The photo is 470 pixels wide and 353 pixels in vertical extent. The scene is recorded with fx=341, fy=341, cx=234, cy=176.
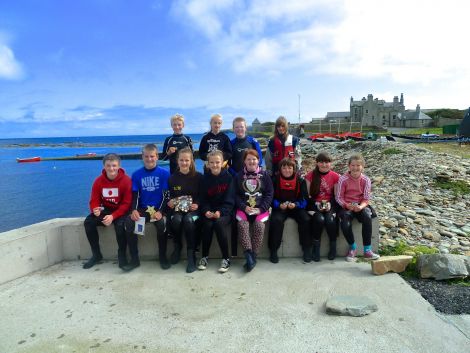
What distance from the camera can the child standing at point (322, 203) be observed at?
4426 millimetres

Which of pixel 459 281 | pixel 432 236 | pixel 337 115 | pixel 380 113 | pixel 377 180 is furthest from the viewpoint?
pixel 337 115

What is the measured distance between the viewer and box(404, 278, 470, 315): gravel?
3201mm

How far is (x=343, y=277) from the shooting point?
3.92 meters

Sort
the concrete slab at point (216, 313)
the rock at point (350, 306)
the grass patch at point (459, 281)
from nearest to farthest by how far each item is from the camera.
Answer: the concrete slab at point (216, 313), the rock at point (350, 306), the grass patch at point (459, 281)

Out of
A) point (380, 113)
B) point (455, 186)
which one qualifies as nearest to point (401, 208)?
point (455, 186)

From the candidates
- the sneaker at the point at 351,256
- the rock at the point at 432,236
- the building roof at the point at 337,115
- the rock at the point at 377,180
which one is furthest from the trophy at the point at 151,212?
the building roof at the point at 337,115

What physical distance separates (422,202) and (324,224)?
218 inches

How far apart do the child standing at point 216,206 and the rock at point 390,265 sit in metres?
1.75

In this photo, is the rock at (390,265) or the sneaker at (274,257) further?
the sneaker at (274,257)

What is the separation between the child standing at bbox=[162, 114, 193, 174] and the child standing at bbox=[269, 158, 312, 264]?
5.30 feet

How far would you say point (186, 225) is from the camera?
4.27m

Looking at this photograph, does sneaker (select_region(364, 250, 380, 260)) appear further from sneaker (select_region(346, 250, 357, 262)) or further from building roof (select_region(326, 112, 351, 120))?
building roof (select_region(326, 112, 351, 120))

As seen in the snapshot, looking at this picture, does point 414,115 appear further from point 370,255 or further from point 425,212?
point 370,255

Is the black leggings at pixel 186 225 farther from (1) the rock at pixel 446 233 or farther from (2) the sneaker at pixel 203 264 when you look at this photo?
(1) the rock at pixel 446 233
